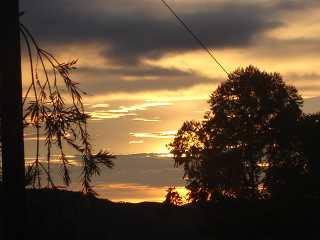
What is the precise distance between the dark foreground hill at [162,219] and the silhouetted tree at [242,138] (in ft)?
5.42

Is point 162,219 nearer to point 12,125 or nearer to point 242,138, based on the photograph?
point 242,138

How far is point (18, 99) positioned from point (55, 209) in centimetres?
194

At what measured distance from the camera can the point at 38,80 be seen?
971 cm

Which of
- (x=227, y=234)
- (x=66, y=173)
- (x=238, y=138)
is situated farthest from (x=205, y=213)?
(x=66, y=173)

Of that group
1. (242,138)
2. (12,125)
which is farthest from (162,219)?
(12,125)

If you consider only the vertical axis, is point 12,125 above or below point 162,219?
above

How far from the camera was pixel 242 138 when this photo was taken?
43.1 meters

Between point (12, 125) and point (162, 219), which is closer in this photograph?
point (12, 125)

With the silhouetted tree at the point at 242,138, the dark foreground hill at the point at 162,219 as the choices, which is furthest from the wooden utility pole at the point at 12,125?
the silhouetted tree at the point at 242,138

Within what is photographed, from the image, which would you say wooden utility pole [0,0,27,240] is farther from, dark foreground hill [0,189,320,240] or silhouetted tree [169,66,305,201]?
silhouetted tree [169,66,305,201]

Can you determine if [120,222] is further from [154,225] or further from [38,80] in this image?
[38,80]

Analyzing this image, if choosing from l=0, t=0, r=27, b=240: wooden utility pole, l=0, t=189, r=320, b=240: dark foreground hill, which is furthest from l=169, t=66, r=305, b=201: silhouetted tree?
l=0, t=0, r=27, b=240: wooden utility pole

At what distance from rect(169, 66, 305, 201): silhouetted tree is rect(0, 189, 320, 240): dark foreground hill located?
5.42 feet

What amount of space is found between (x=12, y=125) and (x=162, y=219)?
41847 millimetres
